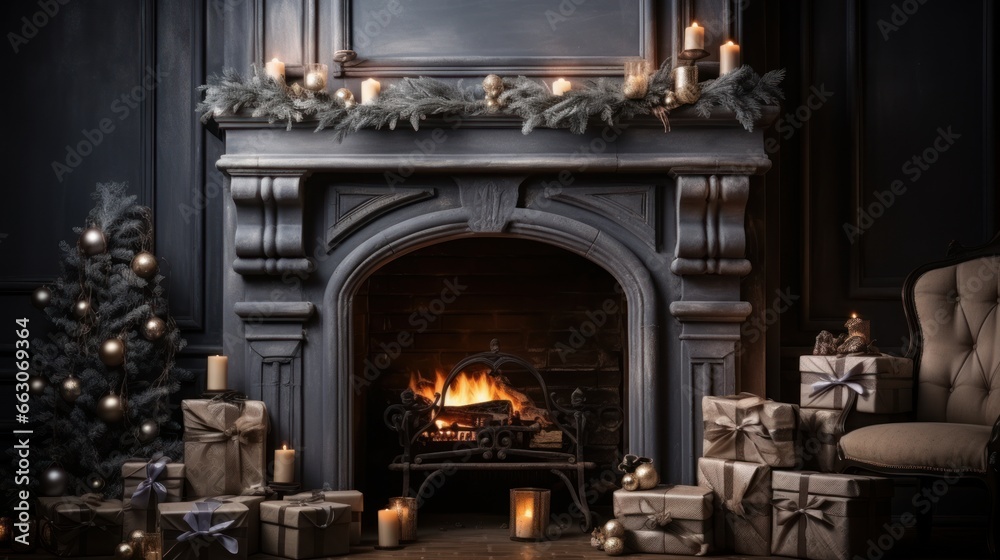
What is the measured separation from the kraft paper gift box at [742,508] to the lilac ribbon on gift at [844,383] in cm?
37

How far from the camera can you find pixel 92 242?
165 inches

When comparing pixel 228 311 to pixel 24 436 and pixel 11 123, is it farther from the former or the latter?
pixel 11 123

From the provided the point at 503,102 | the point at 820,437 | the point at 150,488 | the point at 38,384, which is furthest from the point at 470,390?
the point at 38,384

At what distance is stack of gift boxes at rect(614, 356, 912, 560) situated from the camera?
3.71m

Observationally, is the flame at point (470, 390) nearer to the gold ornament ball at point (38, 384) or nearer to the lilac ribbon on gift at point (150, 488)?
the lilac ribbon on gift at point (150, 488)

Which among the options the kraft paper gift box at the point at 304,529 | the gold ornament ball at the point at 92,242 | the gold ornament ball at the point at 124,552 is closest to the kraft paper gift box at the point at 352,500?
the kraft paper gift box at the point at 304,529

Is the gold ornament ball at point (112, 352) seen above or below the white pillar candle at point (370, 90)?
below

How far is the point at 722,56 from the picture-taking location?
4039 millimetres

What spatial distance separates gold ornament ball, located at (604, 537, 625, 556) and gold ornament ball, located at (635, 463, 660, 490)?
231 millimetres

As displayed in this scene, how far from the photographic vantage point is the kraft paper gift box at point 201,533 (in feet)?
11.7

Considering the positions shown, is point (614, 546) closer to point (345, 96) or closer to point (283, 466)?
point (283, 466)

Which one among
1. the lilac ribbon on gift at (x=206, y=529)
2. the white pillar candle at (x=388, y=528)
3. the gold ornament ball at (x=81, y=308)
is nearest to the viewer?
the lilac ribbon on gift at (x=206, y=529)
